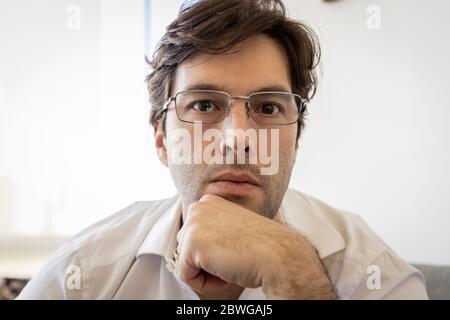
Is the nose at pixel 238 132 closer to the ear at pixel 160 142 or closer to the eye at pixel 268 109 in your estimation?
the eye at pixel 268 109

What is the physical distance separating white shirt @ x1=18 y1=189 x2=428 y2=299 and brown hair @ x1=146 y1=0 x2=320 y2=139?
20cm

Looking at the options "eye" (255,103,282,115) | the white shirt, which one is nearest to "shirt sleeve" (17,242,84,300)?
the white shirt

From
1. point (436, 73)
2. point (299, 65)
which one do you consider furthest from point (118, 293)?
point (436, 73)

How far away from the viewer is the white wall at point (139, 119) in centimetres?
64

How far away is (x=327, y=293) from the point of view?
46cm

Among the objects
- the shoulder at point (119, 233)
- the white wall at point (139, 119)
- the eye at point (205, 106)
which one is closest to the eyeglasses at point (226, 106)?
the eye at point (205, 106)

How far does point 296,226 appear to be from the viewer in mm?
702

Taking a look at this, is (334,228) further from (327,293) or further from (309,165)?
(327,293)

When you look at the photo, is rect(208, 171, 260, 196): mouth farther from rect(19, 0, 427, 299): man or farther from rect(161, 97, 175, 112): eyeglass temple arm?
rect(161, 97, 175, 112): eyeglass temple arm

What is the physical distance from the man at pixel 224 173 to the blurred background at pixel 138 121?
43mm

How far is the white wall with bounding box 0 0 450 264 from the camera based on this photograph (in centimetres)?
64

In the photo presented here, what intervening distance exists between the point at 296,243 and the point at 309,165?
11.1 inches

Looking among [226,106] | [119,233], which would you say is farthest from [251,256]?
[119,233]

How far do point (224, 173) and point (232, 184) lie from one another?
23 mm
